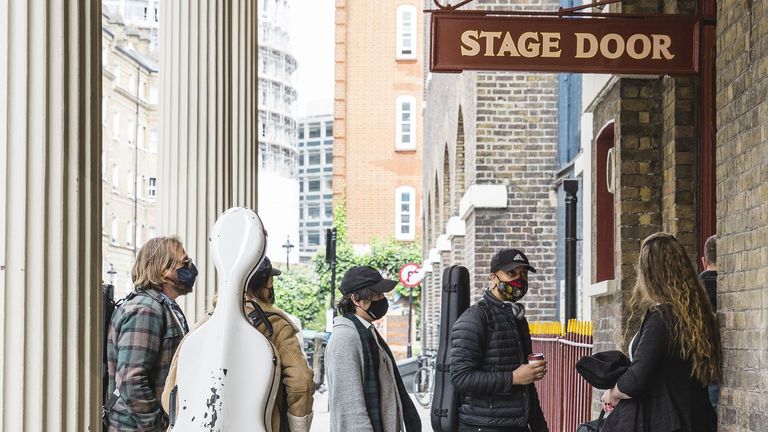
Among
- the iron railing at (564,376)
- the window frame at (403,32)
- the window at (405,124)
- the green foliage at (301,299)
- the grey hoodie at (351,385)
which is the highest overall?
the window frame at (403,32)

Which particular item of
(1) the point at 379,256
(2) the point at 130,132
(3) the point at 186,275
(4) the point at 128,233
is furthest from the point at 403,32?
(3) the point at 186,275

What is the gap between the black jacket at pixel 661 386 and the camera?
5.89 m

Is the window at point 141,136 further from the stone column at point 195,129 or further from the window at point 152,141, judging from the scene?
the stone column at point 195,129

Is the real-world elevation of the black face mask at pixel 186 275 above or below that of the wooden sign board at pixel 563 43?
below

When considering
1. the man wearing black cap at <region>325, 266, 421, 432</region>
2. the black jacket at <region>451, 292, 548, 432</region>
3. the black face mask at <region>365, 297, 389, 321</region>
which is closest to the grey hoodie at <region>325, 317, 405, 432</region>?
the man wearing black cap at <region>325, 266, 421, 432</region>

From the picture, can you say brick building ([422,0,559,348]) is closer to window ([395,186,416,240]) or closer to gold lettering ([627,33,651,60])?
gold lettering ([627,33,651,60])

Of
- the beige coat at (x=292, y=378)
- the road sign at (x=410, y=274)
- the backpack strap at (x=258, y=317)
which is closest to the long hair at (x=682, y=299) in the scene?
the beige coat at (x=292, y=378)

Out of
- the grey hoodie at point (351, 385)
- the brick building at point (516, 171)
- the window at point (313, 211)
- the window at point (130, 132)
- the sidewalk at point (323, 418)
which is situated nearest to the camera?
the grey hoodie at point (351, 385)

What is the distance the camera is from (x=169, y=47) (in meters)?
8.30

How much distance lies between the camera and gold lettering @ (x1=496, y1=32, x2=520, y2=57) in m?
8.05

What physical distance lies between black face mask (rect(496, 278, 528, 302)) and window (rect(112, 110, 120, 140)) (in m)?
77.1

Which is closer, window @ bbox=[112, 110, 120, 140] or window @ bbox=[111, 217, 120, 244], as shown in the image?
window @ bbox=[111, 217, 120, 244]

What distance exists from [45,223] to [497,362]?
310 centimetres

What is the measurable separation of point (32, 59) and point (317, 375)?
2611 centimetres
